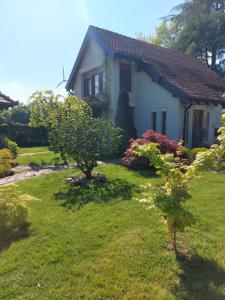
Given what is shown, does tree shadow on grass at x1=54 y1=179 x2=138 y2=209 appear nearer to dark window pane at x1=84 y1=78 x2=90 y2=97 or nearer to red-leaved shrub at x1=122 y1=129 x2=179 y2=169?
red-leaved shrub at x1=122 y1=129 x2=179 y2=169

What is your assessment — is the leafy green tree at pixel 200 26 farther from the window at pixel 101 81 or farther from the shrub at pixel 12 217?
the shrub at pixel 12 217

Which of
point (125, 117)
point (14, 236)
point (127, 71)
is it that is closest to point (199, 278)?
point (14, 236)

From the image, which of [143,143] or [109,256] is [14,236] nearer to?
[109,256]

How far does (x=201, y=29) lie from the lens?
91.0ft

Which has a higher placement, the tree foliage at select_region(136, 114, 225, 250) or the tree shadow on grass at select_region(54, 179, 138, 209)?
the tree foliage at select_region(136, 114, 225, 250)

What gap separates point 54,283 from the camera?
11.5ft

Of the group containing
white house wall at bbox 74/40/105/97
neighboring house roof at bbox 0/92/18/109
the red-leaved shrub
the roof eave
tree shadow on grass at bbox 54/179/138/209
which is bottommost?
tree shadow on grass at bbox 54/179/138/209

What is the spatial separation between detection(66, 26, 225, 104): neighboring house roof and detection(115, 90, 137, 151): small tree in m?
2.04

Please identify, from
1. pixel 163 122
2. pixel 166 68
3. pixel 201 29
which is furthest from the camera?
pixel 201 29

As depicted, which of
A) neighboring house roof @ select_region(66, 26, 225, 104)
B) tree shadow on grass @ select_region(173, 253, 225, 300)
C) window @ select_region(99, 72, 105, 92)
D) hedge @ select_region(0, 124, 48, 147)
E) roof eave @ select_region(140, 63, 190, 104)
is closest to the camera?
tree shadow on grass @ select_region(173, 253, 225, 300)

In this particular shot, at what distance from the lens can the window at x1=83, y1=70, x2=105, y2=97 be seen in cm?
1858

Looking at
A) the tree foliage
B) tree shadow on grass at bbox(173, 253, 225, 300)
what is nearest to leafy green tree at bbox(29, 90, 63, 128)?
the tree foliage

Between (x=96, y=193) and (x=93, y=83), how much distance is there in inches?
550

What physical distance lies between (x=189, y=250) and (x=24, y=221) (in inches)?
119
